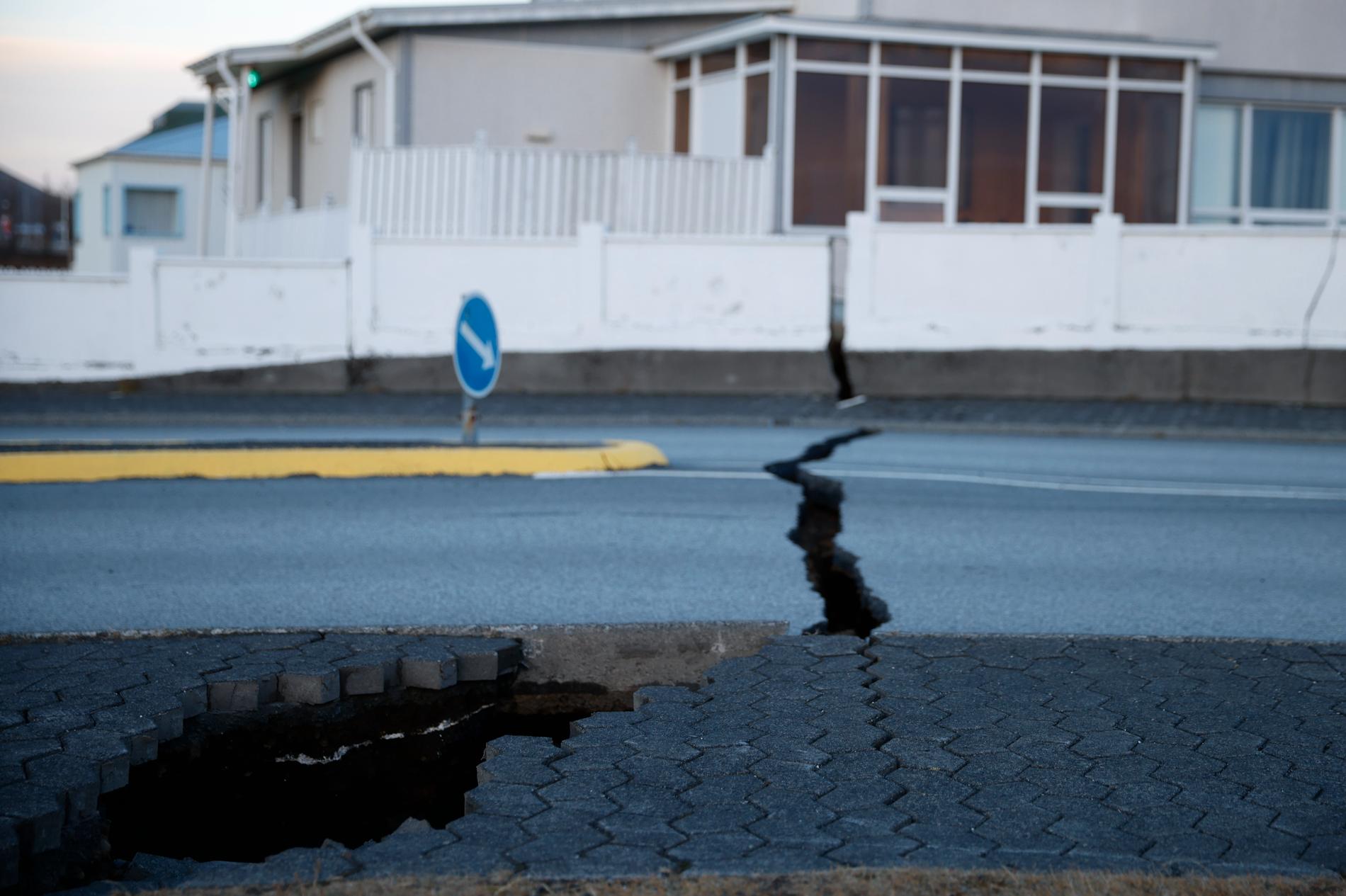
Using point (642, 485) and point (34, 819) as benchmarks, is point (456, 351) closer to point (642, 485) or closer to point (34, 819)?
point (642, 485)

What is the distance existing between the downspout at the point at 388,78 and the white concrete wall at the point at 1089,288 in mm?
7240

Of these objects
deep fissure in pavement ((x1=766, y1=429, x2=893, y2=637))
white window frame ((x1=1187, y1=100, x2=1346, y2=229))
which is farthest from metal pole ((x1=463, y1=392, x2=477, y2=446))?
white window frame ((x1=1187, y1=100, x2=1346, y2=229))

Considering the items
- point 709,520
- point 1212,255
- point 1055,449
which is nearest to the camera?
point 709,520

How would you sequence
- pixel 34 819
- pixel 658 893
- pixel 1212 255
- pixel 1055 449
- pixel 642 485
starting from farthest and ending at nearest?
pixel 1212 255 < pixel 1055 449 < pixel 642 485 < pixel 34 819 < pixel 658 893

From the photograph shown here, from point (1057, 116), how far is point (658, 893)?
1943cm

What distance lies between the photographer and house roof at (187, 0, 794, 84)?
19500 millimetres

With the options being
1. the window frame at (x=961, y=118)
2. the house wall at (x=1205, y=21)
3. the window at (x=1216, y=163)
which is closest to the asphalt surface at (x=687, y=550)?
the window frame at (x=961, y=118)

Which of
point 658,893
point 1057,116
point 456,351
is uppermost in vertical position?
point 1057,116

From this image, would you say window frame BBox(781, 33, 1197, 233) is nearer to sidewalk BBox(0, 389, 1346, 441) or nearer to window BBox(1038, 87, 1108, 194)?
window BBox(1038, 87, 1108, 194)

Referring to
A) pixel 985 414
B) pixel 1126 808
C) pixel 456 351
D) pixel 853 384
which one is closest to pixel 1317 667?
pixel 1126 808

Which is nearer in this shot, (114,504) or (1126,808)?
(1126,808)

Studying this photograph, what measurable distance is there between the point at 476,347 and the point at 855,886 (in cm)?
696

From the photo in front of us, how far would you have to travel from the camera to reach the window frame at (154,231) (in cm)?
4025

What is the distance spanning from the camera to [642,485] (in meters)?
9.15
